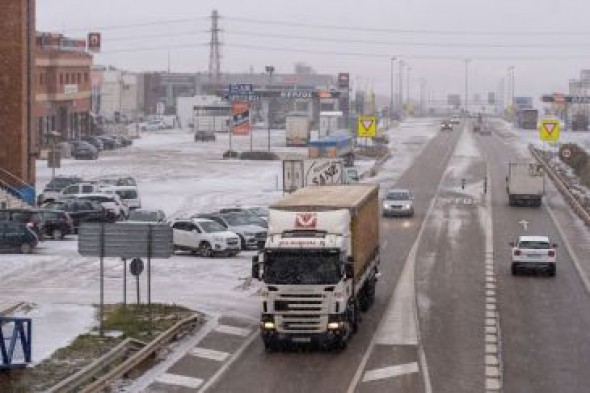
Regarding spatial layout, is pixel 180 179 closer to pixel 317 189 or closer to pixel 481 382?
pixel 317 189

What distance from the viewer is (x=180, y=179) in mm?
78500

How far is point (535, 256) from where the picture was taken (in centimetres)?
3803

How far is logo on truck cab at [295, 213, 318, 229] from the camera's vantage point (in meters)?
26.1

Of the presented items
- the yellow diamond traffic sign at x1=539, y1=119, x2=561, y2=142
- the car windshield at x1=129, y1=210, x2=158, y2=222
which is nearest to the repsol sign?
the yellow diamond traffic sign at x1=539, y1=119, x2=561, y2=142

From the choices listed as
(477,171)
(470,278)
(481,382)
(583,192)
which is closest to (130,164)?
(477,171)

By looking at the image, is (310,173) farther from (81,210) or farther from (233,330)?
(233,330)

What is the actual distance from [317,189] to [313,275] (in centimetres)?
711

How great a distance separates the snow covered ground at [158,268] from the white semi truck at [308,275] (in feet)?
15.4

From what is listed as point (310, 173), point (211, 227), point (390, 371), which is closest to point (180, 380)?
point (390, 371)

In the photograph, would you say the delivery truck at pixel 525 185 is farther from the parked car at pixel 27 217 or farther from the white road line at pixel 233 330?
the white road line at pixel 233 330

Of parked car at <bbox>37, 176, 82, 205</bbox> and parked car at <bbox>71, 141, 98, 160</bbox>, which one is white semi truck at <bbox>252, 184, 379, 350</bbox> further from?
parked car at <bbox>71, 141, 98, 160</bbox>

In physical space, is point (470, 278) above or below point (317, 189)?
below

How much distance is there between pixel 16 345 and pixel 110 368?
2089 millimetres

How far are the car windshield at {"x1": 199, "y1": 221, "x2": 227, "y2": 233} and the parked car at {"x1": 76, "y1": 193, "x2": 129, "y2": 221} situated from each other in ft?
31.5
